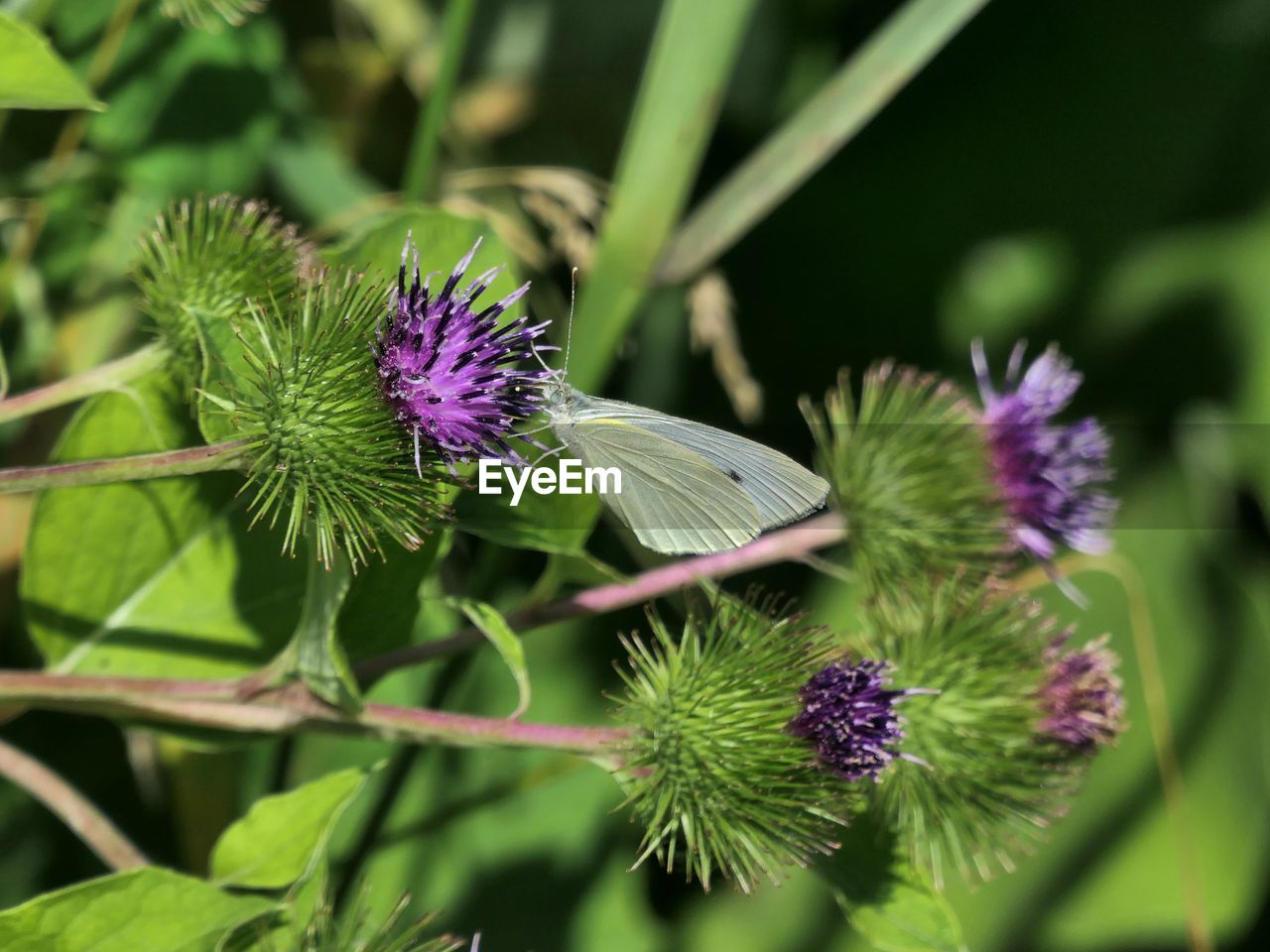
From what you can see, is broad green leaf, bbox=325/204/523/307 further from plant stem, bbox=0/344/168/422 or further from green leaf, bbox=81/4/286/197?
green leaf, bbox=81/4/286/197

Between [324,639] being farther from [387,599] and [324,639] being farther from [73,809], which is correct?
[73,809]

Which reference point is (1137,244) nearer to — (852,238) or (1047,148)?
(1047,148)

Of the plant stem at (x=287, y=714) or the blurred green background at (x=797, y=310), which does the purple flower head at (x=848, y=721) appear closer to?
the plant stem at (x=287, y=714)

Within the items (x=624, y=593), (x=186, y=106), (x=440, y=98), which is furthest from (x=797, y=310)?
(x=624, y=593)

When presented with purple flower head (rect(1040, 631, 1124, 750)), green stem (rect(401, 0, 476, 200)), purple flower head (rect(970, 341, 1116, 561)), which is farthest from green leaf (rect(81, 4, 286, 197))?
purple flower head (rect(1040, 631, 1124, 750))

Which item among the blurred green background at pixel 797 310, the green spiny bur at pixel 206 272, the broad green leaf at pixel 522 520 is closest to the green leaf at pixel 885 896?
the broad green leaf at pixel 522 520

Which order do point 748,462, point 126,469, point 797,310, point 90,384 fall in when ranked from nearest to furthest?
point 126,469, point 90,384, point 748,462, point 797,310
